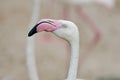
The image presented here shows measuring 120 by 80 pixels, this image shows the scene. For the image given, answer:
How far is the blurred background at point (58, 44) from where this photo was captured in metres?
6.11

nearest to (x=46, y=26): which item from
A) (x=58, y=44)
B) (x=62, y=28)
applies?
(x=62, y=28)

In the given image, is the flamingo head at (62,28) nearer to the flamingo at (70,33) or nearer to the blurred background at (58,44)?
the flamingo at (70,33)

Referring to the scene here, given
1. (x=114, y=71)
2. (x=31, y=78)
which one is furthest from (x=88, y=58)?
(x=31, y=78)

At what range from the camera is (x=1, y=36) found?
6.82 meters

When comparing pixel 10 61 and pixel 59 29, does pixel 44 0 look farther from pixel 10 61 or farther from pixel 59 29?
pixel 59 29

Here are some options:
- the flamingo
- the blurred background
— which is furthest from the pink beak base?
the blurred background

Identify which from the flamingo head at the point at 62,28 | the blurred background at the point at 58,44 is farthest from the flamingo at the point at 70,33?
the blurred background at the point at 58,44

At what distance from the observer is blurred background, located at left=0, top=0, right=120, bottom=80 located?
20.0ft

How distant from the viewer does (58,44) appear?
7.13 metres

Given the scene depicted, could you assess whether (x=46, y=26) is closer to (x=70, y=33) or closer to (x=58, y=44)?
(x=70, y=33)

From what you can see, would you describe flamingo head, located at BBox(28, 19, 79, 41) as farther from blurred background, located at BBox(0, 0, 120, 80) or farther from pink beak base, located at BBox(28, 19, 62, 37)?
blurred background, located at BBox(0, 0, 120, 80)

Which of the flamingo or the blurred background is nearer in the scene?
the flamingo

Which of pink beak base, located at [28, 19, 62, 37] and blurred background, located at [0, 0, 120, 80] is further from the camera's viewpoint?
blurred background, located at [0, 0, 120, 80]

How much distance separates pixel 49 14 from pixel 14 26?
1.84ft
